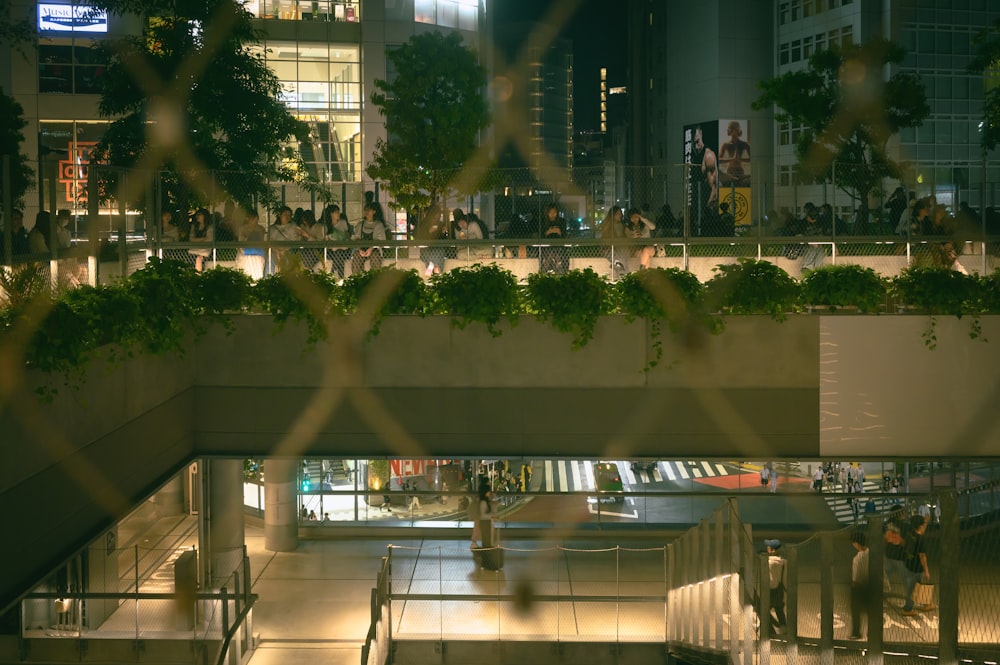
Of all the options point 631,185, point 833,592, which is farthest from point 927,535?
point 631,185

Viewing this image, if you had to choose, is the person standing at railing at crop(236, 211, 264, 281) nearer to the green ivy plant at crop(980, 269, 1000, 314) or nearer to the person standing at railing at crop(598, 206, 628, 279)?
the person standing at railing at crop(598, 206, 628, 279)

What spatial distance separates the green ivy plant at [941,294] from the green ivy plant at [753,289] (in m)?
1.43

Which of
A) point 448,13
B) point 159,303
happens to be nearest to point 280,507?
point 159,303

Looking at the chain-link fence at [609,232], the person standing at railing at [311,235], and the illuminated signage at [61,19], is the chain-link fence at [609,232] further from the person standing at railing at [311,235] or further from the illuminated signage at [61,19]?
the illuminated signage at [61,19]

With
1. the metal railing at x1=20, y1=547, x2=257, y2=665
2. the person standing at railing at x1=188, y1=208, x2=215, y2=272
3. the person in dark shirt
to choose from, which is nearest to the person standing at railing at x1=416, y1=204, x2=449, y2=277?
the person in dark shirt

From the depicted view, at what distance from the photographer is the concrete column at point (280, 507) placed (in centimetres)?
2080

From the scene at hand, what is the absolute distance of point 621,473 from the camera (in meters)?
21.8

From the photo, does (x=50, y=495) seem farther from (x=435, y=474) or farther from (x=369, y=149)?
(x=369, y=149)

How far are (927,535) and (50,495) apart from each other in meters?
6.78

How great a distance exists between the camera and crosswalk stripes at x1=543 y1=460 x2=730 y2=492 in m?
21.5

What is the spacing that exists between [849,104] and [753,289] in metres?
21.5

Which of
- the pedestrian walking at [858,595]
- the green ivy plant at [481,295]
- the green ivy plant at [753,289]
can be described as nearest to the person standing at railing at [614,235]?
the green ivy plant at [753,289]

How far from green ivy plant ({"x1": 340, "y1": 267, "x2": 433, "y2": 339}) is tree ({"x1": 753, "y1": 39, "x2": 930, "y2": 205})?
68.4 feet

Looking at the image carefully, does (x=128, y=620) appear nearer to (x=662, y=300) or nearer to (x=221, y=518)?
(x=221, y=518)
